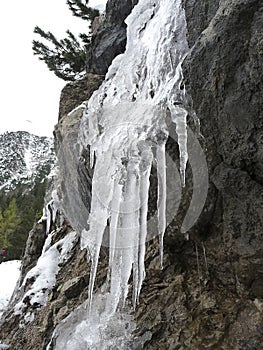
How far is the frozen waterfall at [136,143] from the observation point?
309cm

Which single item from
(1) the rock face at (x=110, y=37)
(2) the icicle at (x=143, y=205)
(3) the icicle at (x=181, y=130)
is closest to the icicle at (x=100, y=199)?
(2) the icicle at (x=143, y=205)

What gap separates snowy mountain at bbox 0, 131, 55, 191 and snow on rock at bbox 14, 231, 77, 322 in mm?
91993

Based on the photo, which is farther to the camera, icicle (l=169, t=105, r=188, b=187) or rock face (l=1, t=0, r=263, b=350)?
icicle (l=169, t=105, r=188, b=187)

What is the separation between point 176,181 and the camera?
3.14m

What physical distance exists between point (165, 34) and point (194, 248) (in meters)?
2.19

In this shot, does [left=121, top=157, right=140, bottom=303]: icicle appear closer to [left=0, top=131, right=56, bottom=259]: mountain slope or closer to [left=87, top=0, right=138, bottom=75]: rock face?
[left=87, top=0, right=138, bottom=75]: rock face

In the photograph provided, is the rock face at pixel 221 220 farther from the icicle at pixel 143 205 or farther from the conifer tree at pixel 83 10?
the conifer tree at pixel 83 10

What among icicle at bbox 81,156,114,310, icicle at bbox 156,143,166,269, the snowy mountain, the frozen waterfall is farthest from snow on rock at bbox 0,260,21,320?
the snowy mountain

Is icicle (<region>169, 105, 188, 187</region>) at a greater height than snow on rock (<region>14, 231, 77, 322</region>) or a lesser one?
greater

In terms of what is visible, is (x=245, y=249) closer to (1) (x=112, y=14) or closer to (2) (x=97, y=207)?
(2) (x=97, y=207)

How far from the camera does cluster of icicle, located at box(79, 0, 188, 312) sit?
10.2 ft

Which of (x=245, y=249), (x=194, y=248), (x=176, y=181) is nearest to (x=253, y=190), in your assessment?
(x=245, y=249)

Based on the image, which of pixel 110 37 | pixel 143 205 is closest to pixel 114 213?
pixel 143 205

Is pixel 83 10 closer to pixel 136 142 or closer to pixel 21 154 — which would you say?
pixel 136 142
